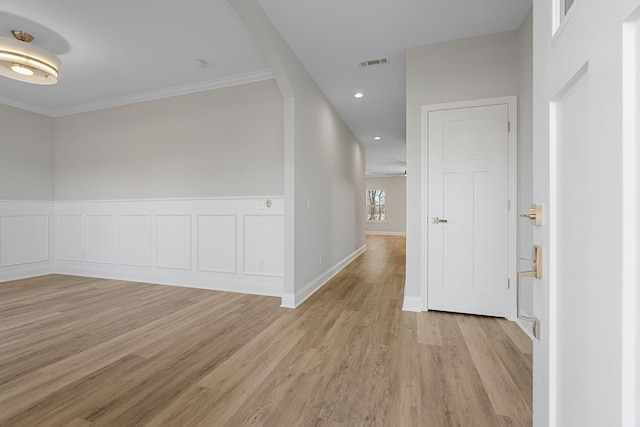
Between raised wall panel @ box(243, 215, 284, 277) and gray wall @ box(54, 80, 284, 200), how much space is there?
367 mm

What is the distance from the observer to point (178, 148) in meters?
3.78

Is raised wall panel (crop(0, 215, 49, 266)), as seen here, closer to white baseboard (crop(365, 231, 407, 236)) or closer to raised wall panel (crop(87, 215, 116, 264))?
raised wall panel (crop(87, 215, 116, 264))

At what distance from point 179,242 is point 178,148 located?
4.24ft

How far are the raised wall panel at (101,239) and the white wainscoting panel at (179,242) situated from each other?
1cm

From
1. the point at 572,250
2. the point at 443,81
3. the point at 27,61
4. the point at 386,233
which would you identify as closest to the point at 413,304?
the point at 443,81

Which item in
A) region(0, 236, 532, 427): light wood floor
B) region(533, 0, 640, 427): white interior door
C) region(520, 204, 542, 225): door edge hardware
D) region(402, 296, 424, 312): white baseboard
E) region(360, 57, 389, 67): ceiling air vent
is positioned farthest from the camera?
region(360, 57, 389, 67): ceiling air vent

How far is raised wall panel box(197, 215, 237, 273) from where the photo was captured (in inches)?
139

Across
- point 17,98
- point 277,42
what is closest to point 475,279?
point 277,42

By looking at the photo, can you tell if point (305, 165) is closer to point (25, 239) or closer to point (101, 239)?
point (101, 239)

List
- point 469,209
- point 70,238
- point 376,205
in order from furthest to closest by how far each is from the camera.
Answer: point 376,205 < point 70,238 < point 469,209

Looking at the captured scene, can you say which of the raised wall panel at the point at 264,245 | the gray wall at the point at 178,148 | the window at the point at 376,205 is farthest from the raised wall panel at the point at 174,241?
the window at the point at 376,205

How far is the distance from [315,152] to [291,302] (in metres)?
1.88

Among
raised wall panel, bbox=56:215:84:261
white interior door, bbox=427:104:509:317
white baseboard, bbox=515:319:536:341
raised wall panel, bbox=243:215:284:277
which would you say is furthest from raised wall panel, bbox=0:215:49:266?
white baseboard, bbox=515:319:536:341

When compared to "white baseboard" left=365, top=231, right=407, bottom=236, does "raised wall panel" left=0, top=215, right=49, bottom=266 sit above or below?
above
